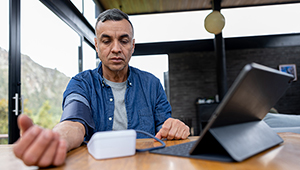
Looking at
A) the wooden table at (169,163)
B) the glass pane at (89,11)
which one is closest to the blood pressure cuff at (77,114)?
the wooden table at (169,163)

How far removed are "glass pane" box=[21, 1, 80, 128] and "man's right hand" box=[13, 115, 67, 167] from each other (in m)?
2.30

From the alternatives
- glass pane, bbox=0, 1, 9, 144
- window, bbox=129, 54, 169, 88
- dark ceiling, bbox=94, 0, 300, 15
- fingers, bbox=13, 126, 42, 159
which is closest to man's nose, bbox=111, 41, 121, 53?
fingers, bbox=13, 126, 42, 159

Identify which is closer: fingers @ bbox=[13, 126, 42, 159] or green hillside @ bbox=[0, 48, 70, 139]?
fingers @ bbox=[13, 126, 42, 159]

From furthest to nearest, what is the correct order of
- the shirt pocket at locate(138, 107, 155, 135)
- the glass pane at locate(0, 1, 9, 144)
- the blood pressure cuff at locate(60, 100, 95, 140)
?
1. the glass pane at locate(0, 1, 9, 144)
2. the shirt pocket at locate(138, 107, 155, 135)
3. the blood pressure cuff at locate(60, 100, 95, 140)

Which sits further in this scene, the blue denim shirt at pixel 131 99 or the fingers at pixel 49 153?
the blue denim shirt at pixel 131 99

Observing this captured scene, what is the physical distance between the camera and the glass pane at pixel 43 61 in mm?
2568

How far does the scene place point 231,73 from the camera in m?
6.91

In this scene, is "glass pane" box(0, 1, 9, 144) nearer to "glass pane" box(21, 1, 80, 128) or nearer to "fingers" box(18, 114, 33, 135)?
"glass pane" box(21, 1, 80, 128)

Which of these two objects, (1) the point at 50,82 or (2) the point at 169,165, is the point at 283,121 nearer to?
(2) the point at 169,165

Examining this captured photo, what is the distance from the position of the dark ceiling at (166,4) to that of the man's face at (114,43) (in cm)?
448

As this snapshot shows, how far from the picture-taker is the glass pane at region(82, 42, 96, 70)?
465 cm

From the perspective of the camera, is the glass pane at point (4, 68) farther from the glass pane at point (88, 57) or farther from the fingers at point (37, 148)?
the glass pane at point (88, 57)

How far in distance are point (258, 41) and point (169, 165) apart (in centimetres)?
660

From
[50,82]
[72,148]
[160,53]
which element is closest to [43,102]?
[50,82]
